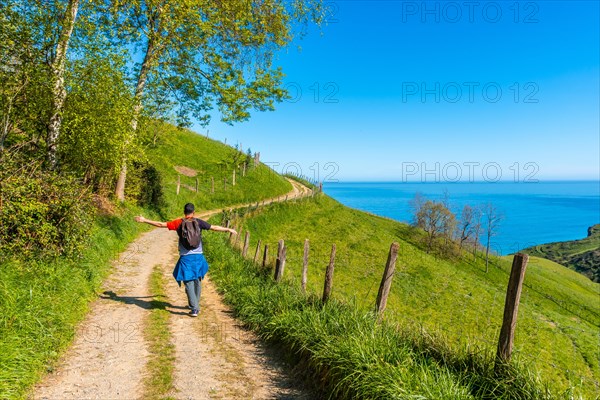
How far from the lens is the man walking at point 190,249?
7.75 metres

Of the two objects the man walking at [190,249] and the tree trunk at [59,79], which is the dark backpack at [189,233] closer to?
the man walking at [190,249]

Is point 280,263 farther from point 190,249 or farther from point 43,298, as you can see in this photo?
point 43,298

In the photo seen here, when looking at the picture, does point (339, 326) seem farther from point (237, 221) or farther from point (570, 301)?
point (570, 301)

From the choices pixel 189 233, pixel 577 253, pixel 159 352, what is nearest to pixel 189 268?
pixel 189 233

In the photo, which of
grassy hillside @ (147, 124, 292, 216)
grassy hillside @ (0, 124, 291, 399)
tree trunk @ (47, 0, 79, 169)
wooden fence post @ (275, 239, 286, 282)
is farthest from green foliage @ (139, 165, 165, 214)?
wooden fence post @ (275, 239, 286, 282)

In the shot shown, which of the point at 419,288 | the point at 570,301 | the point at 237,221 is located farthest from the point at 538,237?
the point at 237,221

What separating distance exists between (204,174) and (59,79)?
29.1 metres

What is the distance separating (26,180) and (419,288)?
28650 millimetres

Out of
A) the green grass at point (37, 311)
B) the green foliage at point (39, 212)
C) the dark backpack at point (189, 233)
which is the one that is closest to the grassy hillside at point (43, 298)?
the green grass at point (37, 311)

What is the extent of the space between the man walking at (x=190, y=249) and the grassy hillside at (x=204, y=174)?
18376 millimetres

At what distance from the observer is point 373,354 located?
5.12 meters

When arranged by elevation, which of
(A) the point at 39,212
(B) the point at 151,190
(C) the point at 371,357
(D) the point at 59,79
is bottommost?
(C) the point at 371,357

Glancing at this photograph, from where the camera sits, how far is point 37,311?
6.14m

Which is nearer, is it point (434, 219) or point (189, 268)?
point (189, 268)
